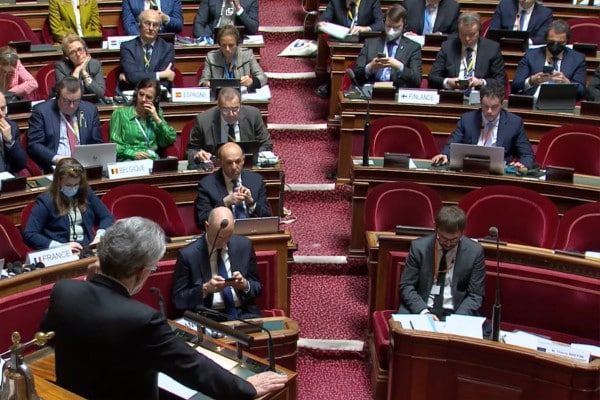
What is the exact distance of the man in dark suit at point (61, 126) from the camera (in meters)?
3.82

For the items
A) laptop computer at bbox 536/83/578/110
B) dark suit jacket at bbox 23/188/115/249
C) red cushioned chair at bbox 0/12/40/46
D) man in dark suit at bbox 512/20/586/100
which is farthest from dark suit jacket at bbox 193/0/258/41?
dark suit jacket at bbox 23/188/115/249

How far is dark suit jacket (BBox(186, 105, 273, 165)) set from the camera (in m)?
3.92

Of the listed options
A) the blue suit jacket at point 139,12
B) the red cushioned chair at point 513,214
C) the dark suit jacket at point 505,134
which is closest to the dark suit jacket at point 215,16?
the blue suit jacket at point 139,12

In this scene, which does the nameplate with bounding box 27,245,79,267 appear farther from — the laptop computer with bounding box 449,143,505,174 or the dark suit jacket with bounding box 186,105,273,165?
the laptop computer with bounding box 449,143,505,174

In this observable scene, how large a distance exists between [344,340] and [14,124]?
5.82ft

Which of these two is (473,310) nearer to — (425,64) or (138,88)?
(138,88)

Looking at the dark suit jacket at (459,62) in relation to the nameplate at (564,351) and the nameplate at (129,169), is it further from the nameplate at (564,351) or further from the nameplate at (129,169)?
the nameplate at (564,351)

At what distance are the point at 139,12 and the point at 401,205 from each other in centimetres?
251

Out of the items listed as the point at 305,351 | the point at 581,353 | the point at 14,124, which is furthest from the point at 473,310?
the point at 14,124

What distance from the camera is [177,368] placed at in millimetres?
1757

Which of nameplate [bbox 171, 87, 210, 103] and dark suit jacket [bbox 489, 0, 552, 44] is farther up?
dark suit jacket [bbox 489, 0, 552, 44]

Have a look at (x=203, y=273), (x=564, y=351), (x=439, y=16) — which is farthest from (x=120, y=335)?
(x=439, y=16)

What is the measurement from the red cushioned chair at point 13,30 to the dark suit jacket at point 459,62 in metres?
2.46

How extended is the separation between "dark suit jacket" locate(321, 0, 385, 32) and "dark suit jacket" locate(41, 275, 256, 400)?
368 centimetres
